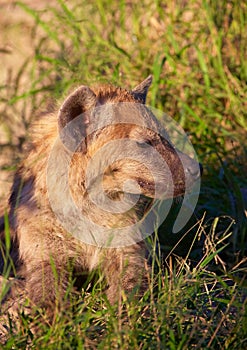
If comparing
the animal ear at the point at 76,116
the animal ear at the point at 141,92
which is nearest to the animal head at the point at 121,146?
the animal ear at the point at 76,116

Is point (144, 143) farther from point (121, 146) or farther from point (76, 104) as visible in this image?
point (76, 104)

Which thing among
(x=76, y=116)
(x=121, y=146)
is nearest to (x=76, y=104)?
(x=76, y=116)

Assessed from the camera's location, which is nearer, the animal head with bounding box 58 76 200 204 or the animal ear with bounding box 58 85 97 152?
the animal ear with bounding box 58 85 97 152

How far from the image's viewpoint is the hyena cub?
327 cm

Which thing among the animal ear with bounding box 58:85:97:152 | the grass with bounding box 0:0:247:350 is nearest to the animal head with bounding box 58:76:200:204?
the animal ear with bounding box 58:85:97:152

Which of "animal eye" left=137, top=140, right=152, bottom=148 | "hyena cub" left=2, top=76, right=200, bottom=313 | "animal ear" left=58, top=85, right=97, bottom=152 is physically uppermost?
"animal ear" left=58, top=85, right=97, bottom=152

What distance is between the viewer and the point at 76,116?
327 centimetres

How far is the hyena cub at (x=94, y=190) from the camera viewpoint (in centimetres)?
327

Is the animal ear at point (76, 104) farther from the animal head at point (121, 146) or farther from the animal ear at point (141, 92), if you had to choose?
the animal ear at point (141, 92)

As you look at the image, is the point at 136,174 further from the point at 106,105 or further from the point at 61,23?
the point at 61,23

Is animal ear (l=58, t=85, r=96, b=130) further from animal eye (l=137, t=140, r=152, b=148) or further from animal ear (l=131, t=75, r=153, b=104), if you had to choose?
animal ear (l=131, t=75, r=153, b=104)

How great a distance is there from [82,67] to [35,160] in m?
1.66

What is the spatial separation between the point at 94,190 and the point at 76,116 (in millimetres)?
346

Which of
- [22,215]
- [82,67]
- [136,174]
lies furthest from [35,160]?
[82,67]
